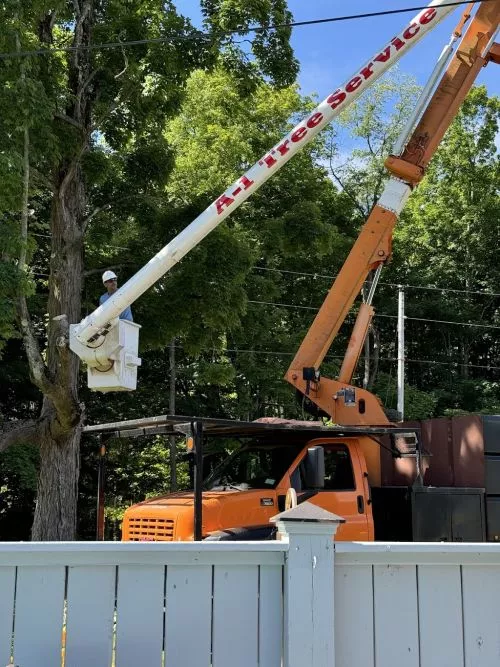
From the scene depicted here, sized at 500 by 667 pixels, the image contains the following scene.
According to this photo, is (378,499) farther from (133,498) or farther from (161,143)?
(133,498)

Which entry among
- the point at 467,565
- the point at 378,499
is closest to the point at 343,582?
the point at 467,565

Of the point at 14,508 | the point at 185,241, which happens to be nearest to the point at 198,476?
the point at 185,241

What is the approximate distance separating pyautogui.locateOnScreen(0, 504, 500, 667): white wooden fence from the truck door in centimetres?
421

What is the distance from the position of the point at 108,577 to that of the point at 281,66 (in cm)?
1214

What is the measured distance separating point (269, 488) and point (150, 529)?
1.33 m

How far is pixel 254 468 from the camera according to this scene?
26.9 feet

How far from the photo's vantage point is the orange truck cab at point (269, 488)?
718 centimetres

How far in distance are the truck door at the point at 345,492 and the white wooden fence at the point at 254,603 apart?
→ 4215mm

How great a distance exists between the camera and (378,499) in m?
8.34

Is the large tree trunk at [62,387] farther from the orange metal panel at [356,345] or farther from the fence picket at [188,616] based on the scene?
the fence picket at [188,616]

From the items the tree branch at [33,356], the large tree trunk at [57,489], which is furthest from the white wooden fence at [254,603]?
the large tree trunk at [57,489]

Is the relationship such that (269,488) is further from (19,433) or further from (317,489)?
(19,433)

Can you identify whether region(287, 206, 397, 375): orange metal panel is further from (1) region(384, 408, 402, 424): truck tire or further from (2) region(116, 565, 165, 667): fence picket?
(2) region(116, 565, 165, 667): fence picket

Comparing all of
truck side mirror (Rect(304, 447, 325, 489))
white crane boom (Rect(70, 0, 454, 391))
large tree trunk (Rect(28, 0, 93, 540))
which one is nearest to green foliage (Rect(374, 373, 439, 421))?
large tree trunk (Rect(28, 0, 93, 540))
